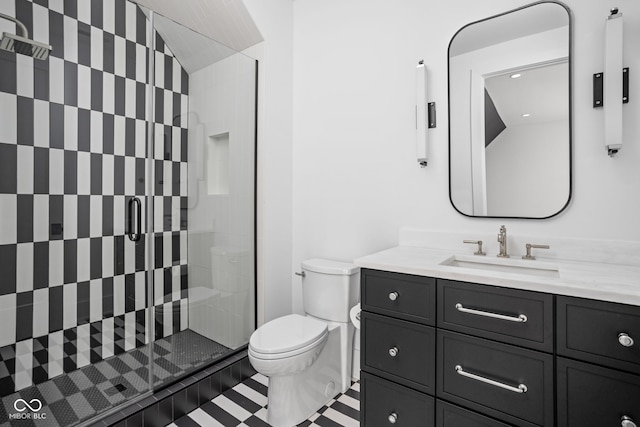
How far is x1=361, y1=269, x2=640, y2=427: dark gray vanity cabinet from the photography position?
92 centimetres

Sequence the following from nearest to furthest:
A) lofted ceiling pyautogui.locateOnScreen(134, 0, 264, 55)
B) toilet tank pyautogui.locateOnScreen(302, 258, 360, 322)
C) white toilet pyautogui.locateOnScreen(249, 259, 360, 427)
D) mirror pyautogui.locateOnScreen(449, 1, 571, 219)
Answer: mirror pyautogui.locateOnScreen(449, 1, 571, 219) → white toilet pyautogui.locateOnScreen(249, 259, 360, 427) → toilet tank pyautogui.locateOnScreen(302, 258, 360, 322) → lofted ceiling pyautogui.locateOnScreen(134, 0, 264, 55)

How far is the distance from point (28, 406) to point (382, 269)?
1.64m

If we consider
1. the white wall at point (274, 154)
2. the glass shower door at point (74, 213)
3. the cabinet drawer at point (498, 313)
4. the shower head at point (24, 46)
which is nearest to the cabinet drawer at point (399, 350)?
the cabinet drawer at point (498, 313)

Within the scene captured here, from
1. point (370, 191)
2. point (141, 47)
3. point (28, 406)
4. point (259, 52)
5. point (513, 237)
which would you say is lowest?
point (28, 406)

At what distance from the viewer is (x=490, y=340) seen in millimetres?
1099

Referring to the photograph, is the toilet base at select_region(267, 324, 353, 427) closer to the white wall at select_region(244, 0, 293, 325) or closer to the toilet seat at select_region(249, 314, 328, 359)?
the toilet seat at select_region(249, 314, 328, 359)

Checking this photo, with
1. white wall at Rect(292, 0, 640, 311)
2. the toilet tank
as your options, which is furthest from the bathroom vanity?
the toilet tank

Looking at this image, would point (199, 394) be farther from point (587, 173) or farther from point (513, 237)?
point (587, 173)

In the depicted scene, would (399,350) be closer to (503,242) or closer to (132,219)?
(503,242)

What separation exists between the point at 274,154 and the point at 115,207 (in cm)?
104

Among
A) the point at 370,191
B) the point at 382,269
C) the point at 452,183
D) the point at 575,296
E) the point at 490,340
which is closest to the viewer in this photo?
the point at 575,296

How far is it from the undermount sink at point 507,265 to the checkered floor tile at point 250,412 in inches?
38.4

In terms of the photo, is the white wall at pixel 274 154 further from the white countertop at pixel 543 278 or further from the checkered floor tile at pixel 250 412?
the white countertop at pixel 543 278

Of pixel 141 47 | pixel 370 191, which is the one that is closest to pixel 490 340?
pixel 370 191
